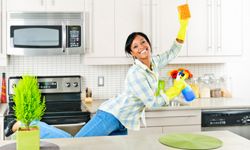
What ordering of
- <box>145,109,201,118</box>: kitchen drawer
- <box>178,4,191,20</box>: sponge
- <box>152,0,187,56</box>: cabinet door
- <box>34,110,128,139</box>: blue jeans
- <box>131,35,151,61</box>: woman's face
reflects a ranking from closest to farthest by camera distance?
<box>34,110,128,139</box>: blue jeans
<box>131,35,151,61</box>: woman's face
<box>178,4,191,20</box>: sponge
<box>145,109,201,118</box>: kitchen drawer
<box>152,0,187,56</box>: cabinet door

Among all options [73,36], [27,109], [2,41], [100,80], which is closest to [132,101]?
[27,109]

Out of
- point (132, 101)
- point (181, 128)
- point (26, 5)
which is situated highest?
point (26, 5)

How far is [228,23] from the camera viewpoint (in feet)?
13.2

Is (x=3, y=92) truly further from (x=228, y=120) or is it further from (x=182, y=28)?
(x=228, y=120)

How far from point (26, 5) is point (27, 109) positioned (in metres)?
2.15

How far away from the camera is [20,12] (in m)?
3.60

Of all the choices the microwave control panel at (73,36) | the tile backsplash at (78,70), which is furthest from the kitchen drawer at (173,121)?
the microwave control panel at (73,36)

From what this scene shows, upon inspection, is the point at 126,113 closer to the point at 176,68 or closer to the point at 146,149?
the point at 146,149

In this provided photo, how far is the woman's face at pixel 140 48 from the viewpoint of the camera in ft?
9.13

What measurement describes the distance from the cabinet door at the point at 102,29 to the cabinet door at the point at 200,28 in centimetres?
Answer: 86

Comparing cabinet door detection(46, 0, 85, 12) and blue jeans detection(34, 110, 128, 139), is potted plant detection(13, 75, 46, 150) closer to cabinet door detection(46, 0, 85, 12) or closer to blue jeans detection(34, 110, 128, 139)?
blue jeans detection(34, 110, 128, 139)

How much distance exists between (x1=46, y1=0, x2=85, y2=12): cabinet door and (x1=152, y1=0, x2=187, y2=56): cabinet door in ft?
2.56

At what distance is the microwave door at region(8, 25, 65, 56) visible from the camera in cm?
359

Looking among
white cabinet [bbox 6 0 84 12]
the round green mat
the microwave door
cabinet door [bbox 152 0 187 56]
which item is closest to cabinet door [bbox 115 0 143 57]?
cabinet door [bbox 152 0 187 56]
